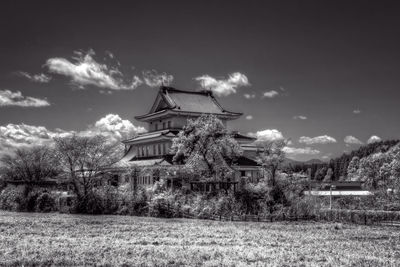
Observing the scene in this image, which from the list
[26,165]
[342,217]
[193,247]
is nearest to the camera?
[193,247]

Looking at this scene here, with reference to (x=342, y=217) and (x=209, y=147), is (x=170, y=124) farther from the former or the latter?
(x=342, y=217)

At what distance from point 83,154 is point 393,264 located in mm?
31863

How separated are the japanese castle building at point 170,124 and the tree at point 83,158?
8180 mm

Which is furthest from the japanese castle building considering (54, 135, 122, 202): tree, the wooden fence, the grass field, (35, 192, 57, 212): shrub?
the grass field

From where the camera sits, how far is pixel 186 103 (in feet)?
198

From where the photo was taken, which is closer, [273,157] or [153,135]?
[273,157]

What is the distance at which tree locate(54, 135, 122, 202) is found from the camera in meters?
39.4

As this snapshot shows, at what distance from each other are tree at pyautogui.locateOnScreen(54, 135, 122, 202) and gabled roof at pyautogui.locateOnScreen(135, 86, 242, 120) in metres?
15.6

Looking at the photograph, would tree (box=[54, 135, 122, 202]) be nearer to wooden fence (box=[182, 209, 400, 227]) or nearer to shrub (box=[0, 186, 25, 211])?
shrub (box=[0, 186, 25, 211])

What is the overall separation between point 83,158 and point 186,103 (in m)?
22.0

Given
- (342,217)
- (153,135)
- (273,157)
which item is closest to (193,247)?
(342,217)

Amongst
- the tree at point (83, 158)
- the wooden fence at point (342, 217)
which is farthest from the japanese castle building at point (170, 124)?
the wooden fence at point (342, 217)

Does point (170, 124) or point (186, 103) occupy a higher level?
A: point (186, 103)

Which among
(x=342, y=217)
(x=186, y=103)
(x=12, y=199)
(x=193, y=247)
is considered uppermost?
(x=186, y=103)
